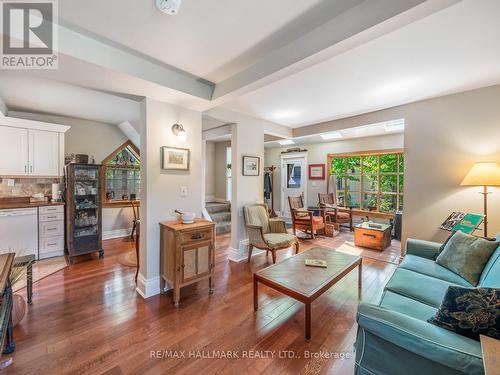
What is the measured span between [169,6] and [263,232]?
113 inches

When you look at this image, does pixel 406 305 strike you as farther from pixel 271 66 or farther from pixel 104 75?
pixel 104 75

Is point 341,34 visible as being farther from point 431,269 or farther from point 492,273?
point 431,269

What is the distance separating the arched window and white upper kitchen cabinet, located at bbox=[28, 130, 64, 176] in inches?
34.2

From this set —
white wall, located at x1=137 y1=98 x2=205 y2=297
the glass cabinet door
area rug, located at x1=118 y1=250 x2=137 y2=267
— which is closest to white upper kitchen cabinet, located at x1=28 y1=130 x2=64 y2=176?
the glass cabinet door

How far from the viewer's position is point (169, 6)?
1.42 meters

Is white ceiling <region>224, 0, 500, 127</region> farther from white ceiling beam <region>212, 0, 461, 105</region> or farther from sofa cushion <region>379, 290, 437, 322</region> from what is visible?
sofa cushion <region>379, 290, 437, 322</region>

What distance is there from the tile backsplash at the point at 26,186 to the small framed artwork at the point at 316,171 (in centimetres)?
589

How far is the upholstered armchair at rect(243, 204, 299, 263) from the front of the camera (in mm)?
3248

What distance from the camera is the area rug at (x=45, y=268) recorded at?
275cm

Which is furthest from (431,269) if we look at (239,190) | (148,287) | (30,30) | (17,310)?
(30,30)

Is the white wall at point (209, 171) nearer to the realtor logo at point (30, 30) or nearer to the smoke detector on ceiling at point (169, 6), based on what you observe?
the realtor logo at point (30, 30)

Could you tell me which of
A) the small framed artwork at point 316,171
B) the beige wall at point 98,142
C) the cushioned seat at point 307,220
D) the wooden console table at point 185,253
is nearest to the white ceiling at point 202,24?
the wooden console table at point 185,253

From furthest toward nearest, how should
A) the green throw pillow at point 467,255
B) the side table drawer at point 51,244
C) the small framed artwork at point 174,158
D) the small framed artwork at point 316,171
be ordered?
the small framed artwork at point 316,171
the side table drawer at point 51,244
the small framed artwork at point 174,158
the green throw pillow at point 467,255

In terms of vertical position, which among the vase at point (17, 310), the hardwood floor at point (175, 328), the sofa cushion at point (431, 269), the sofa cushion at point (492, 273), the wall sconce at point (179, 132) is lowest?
the hardwood floor at point (175, 328)
